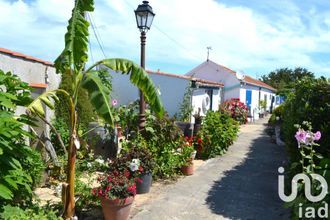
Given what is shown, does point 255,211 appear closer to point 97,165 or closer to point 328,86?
point 328,86

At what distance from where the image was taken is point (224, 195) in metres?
7.74

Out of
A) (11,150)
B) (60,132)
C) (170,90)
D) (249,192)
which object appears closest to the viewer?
(11,150)

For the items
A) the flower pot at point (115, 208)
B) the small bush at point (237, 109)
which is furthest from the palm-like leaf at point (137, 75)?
the small bush at point (237, 109)

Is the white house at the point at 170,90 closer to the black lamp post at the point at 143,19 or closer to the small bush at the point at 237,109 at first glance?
the small bush at the point at 237,109

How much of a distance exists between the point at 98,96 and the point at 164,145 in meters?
3.85

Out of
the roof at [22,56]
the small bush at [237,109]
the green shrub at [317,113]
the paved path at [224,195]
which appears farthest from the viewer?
the small bush at [237,109]

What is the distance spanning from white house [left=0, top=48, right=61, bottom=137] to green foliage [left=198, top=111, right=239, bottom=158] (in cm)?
510

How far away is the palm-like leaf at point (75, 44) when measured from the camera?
538cm

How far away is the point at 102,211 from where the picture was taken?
624 centimetres

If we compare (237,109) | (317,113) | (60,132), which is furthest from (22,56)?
(237,109)

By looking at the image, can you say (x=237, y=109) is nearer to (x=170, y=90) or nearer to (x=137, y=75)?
(x=170, y=90)

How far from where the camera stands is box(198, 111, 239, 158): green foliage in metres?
11.8

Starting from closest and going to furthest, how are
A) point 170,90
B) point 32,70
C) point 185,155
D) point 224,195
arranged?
1. point 224,195
2. point 32,70
3. point 185,155
4. point 170,90

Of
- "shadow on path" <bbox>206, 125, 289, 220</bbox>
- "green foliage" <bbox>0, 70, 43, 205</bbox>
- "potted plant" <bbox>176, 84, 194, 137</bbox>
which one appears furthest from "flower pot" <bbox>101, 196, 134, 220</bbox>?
"potted plant" <bbox>176, 84, 194, 137</bbox>
